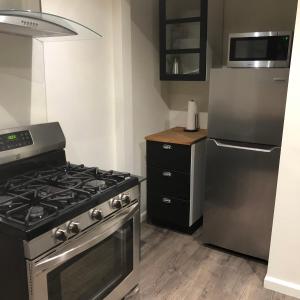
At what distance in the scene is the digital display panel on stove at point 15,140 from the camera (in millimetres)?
1800

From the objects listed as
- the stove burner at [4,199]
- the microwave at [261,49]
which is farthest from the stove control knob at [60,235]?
the microwave at [261,49]

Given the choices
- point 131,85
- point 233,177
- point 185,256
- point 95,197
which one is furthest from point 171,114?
point 95,197

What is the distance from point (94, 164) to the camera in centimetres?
Result: 265

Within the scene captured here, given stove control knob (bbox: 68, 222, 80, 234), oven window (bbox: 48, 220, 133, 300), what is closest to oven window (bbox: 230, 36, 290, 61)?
oven window (bbox: 48, 220, 133, 300)

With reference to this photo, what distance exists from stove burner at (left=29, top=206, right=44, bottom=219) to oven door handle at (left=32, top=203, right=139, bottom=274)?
17 centimetres

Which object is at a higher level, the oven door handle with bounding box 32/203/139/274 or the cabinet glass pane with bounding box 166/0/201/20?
the cabinet glass pane with bounding box 166/0/201/20

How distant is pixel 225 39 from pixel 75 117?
5.28 feet

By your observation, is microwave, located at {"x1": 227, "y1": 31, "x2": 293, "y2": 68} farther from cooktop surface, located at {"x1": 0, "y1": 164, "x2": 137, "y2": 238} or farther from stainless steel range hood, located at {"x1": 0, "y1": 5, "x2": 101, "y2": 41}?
Answer: cooktop surface, located at {"x1": 0, "y1": 164, "x2": 137, "y2": 238}

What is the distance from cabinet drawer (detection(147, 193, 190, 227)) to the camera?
2.99m

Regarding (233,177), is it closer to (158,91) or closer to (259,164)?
(259,164)

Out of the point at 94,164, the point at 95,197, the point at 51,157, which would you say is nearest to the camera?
the point at 95,197

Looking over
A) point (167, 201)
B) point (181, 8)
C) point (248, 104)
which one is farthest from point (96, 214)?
point (181, 8)

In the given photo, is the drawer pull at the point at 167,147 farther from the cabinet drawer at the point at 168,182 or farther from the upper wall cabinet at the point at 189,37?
the upper wall cabinet at the point at 189,37

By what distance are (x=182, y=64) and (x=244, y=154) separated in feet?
3.58
